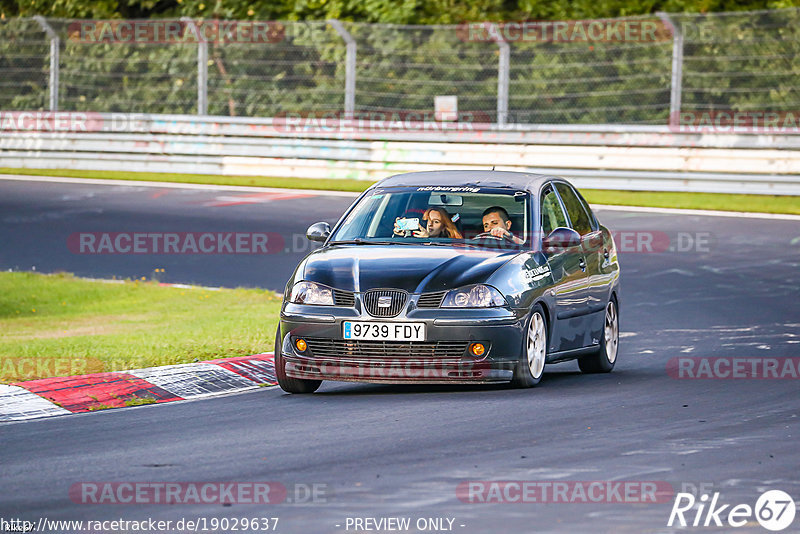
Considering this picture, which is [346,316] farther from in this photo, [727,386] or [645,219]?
[645,219]

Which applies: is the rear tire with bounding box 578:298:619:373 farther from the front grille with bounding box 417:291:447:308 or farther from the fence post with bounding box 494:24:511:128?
the fence post with bounding box 494:24:511:128

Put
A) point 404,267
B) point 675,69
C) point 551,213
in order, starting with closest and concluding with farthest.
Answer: point 404,267, point 551,213, point 675,69

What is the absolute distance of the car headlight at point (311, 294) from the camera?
9750 millimetres

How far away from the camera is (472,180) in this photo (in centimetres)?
1105

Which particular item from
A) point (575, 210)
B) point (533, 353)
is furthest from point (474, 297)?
point (575, 210)

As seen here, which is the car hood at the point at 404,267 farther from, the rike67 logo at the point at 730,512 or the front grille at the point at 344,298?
the rike67 logo at the point at 730,512

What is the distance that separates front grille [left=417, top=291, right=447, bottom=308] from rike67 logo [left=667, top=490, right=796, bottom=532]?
3164 mm

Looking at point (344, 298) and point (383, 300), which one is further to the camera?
point (344, 298)

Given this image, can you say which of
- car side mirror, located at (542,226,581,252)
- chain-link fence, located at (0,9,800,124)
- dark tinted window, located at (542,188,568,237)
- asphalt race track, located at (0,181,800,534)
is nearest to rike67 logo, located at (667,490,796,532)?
asphalt race track, located at (0,181,800,534)

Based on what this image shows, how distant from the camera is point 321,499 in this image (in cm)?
661

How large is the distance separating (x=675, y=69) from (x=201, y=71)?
352 inches

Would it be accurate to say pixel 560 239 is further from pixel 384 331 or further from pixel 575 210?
pixel 384 331

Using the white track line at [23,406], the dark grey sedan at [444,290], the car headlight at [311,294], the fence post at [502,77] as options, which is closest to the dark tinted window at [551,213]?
the dark grey sedan at [444,290]

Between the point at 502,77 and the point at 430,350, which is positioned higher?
the point at 502,77
